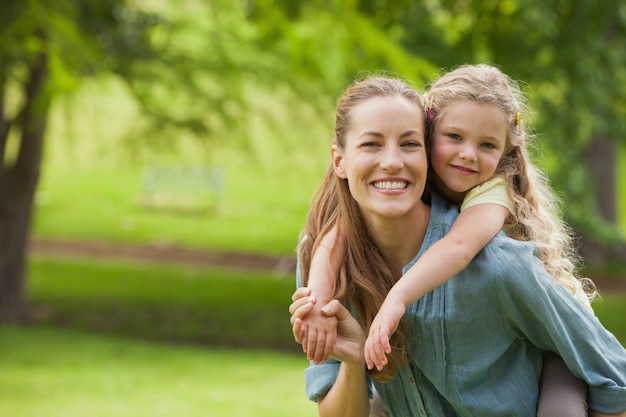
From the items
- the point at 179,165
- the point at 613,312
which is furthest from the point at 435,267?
the point at 179,165

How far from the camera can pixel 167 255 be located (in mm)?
19812

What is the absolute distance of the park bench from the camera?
23469mm

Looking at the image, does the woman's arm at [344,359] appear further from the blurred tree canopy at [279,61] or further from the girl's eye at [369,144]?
the blurred tree canopy at [279,61]

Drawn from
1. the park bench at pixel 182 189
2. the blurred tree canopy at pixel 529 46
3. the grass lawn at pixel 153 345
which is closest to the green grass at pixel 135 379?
the grass lawn at pixel 153 345

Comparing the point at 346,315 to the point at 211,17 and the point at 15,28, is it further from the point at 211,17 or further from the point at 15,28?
the point at 211,17

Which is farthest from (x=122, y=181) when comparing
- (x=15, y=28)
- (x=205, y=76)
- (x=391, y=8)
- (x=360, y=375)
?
(x=360, y=375)

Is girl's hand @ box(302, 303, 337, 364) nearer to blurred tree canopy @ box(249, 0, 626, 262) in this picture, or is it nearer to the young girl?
the young girl

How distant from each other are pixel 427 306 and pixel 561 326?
1.05ft

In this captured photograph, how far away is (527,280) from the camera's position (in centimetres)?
230

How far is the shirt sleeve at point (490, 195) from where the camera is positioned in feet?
8.04

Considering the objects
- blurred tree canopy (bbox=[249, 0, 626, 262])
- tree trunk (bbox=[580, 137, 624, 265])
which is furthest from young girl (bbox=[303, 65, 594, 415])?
tree trunk (bbox=[580, 137, 624, 265])

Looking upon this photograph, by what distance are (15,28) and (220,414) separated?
3.60 meters

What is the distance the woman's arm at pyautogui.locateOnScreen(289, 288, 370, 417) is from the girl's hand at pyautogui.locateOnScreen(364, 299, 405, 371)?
4.8 inches

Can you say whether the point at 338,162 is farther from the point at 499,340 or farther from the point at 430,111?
the point at 499,340
